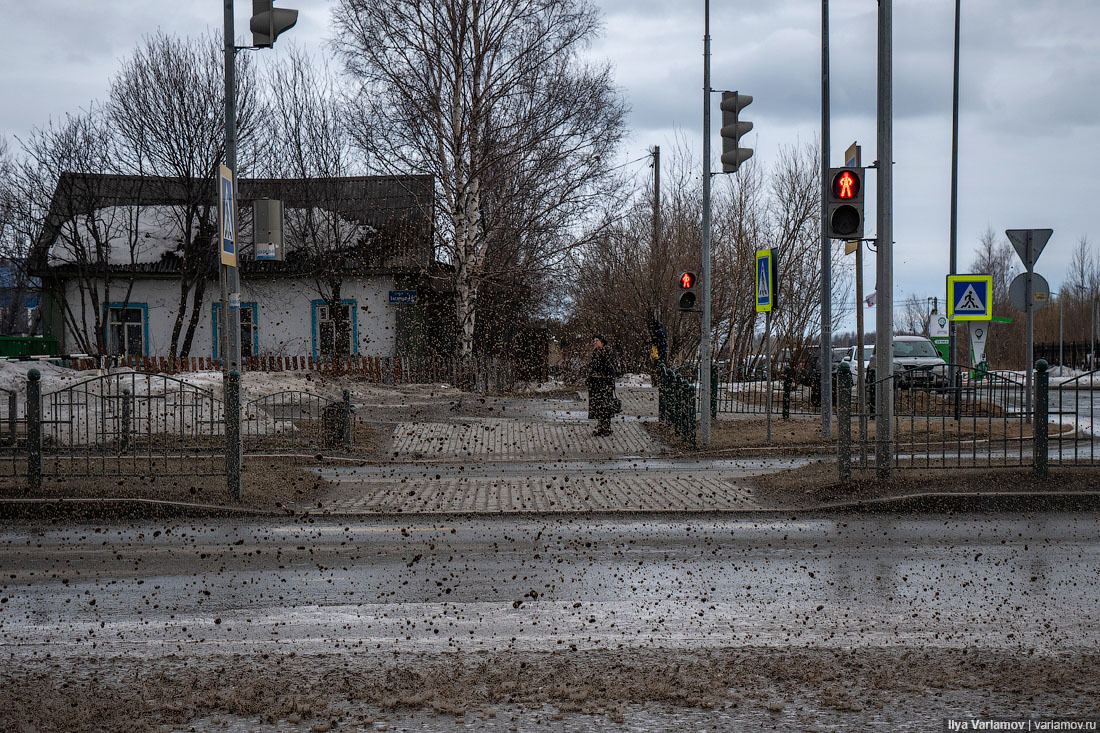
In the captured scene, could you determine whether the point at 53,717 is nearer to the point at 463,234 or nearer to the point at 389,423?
the point at 389,423

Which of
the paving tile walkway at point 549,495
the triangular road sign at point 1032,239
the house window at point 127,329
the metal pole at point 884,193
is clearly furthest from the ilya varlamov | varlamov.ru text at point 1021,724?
the house window at point 127,329

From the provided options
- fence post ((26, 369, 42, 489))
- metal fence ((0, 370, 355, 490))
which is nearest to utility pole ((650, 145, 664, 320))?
metal fence ((0, 370, 355, 490))

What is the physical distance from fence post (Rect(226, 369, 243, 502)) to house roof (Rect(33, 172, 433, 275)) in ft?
72.8

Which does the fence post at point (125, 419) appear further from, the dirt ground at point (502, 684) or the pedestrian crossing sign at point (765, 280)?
the pedestrian crossing sign at point (765, 280)

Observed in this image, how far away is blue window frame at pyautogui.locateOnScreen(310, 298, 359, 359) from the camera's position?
3588 cm

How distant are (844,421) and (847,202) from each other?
8.05 feet

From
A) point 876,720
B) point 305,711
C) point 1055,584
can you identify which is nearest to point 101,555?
point 305,711

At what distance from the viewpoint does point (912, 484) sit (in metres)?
10.7

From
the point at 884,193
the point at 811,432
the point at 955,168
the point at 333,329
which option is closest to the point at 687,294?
the point at 811,432

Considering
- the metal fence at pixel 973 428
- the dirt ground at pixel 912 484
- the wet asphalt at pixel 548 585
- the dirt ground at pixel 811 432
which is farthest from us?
the dirt ground at pixel 811 432

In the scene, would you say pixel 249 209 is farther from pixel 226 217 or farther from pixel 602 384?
pixel 226 217

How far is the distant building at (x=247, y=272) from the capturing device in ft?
111

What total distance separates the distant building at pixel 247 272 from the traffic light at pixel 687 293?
671 inches

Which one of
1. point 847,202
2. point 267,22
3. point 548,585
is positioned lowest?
point 548,585
